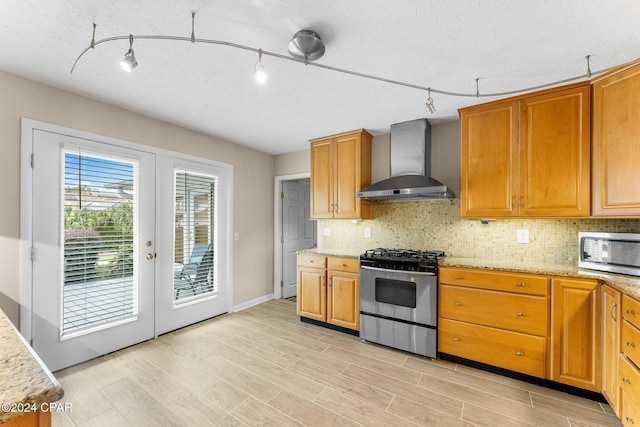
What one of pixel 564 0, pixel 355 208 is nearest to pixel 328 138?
pixel 355 208

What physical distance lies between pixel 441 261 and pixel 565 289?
3.00 ft

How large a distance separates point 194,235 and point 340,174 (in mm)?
2010

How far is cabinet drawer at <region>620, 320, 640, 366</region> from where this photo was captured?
158 centimetres

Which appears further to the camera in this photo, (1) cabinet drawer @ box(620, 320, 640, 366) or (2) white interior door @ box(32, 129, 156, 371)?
(2) white interior door @ box(32, 129, 156, 371)

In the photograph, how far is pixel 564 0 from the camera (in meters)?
1.39

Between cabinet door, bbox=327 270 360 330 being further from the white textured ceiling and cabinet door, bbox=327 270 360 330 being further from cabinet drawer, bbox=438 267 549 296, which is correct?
the white textured ceiling

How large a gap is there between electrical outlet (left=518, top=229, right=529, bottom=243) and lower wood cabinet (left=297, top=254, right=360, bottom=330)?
1649mm

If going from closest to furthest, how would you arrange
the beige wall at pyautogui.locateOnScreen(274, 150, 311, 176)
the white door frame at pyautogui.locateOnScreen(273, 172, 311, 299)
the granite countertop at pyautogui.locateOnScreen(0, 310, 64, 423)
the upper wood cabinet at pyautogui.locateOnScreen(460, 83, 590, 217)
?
the granite countertop at pyautogui.locateOnScreen(0, 310, 64, 423), the upper wood cabinet at pyautogui.locateOnScreen(460, 83, 590, 217), the beige wall at pyautogui.locateOnScreen(274, 150, 311, 176), the white door frame at pyautogui.locateOnScreen(273, 172, 311, 299)

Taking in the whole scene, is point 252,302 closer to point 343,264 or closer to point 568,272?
point 343,264

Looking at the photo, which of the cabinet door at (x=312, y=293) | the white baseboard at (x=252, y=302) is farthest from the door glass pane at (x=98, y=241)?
the cabinet door at (x=312, y=293)

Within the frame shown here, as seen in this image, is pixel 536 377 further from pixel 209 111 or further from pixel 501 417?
pixel 209 111

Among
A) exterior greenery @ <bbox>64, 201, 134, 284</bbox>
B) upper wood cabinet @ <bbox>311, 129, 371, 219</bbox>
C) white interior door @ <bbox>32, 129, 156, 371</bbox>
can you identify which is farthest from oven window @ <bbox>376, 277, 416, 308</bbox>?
exterior greenery @ <bbox>64, 201, 134, 284</bbox>

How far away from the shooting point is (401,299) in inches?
109

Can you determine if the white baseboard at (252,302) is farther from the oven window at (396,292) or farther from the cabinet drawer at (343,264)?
the oven window at (396,292)
